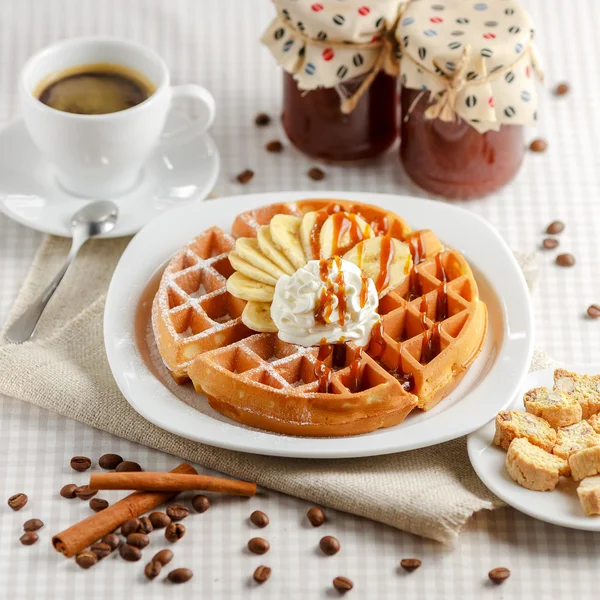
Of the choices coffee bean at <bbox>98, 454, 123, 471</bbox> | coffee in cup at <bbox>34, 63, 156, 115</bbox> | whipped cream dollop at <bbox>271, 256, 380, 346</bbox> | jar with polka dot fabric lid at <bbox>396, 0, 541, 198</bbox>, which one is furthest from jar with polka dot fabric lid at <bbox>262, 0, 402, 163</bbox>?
coffee bean at <bbox>98, 454, 123, 471</bbox>

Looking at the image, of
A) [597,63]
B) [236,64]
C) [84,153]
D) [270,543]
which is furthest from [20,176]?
[597,63]

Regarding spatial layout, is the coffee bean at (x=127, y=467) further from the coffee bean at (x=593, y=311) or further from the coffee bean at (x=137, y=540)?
the coffee bean at (x=593, y=311)

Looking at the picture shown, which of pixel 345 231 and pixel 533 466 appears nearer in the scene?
pixel 533 466

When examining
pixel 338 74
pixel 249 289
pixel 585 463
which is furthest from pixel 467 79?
pixel 585 463

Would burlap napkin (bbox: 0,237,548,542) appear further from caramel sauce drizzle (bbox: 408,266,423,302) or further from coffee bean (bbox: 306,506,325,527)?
caramel sauce drizzle (bbox: 408,266,423,302)

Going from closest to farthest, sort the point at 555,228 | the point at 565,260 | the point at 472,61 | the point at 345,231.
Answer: the point at 345,231 < the point at 472,61 < the point at 565,260 < the point at 555,228

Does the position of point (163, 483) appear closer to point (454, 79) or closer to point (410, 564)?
point (410, 564)

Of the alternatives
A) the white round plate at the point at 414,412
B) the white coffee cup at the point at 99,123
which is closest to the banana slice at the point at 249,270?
the white round plate at the point at 414,412

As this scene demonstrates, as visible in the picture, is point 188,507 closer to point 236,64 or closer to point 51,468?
point 51,468
